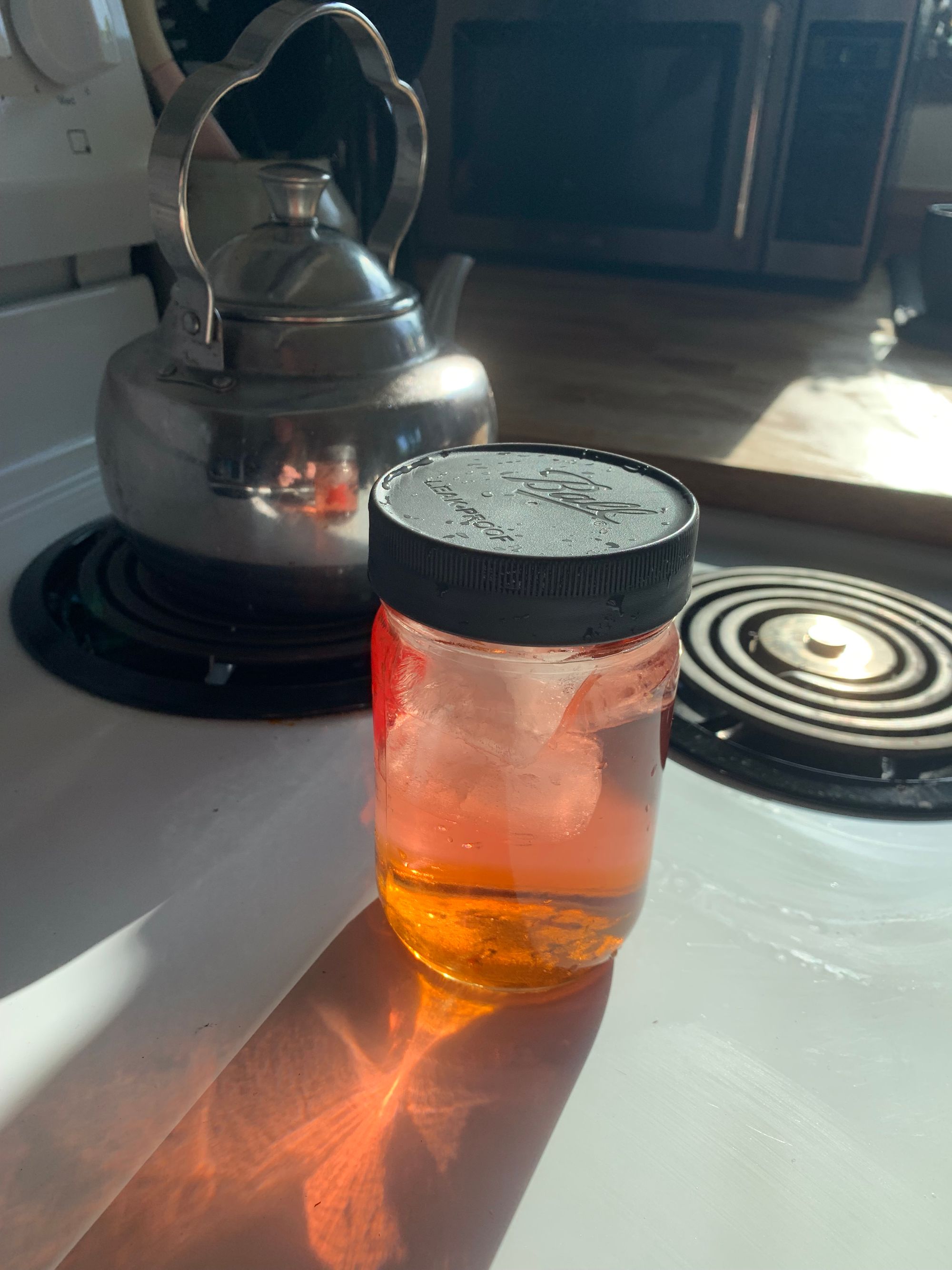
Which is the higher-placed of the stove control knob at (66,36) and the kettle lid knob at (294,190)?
the stove control knob at (66,36)

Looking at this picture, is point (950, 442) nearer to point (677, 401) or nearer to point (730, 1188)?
point (677, 401)

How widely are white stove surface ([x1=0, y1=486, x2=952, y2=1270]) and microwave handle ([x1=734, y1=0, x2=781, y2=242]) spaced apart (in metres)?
0.83

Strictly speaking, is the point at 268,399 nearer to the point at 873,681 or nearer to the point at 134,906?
the point at 134,906

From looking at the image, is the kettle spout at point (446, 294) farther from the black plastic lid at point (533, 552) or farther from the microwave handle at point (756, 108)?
the microwave handle at point (756, 108)

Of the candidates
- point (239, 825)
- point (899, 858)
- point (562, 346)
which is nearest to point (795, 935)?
point (899, 858)

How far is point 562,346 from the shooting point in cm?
96

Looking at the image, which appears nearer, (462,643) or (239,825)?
(462,643)

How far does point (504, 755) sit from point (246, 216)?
0.50 meters

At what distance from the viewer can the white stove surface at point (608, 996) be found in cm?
26

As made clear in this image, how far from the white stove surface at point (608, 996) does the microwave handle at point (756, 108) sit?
827mm

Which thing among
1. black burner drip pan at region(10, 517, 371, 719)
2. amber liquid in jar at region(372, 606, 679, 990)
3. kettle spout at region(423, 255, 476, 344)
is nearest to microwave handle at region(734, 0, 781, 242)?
kettle spout at region(423, 255, 476, 344)

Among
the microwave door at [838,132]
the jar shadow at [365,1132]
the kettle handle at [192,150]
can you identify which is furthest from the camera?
the microwave door at [838,132]

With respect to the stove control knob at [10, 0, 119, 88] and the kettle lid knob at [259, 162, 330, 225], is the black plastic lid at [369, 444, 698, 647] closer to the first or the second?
the kettle lid knob at [259, 162, 330, 225]

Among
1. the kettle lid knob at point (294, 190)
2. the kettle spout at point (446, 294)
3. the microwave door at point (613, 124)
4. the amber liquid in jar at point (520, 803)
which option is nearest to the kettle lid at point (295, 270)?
the kettle lid knob at point (294, 190)
